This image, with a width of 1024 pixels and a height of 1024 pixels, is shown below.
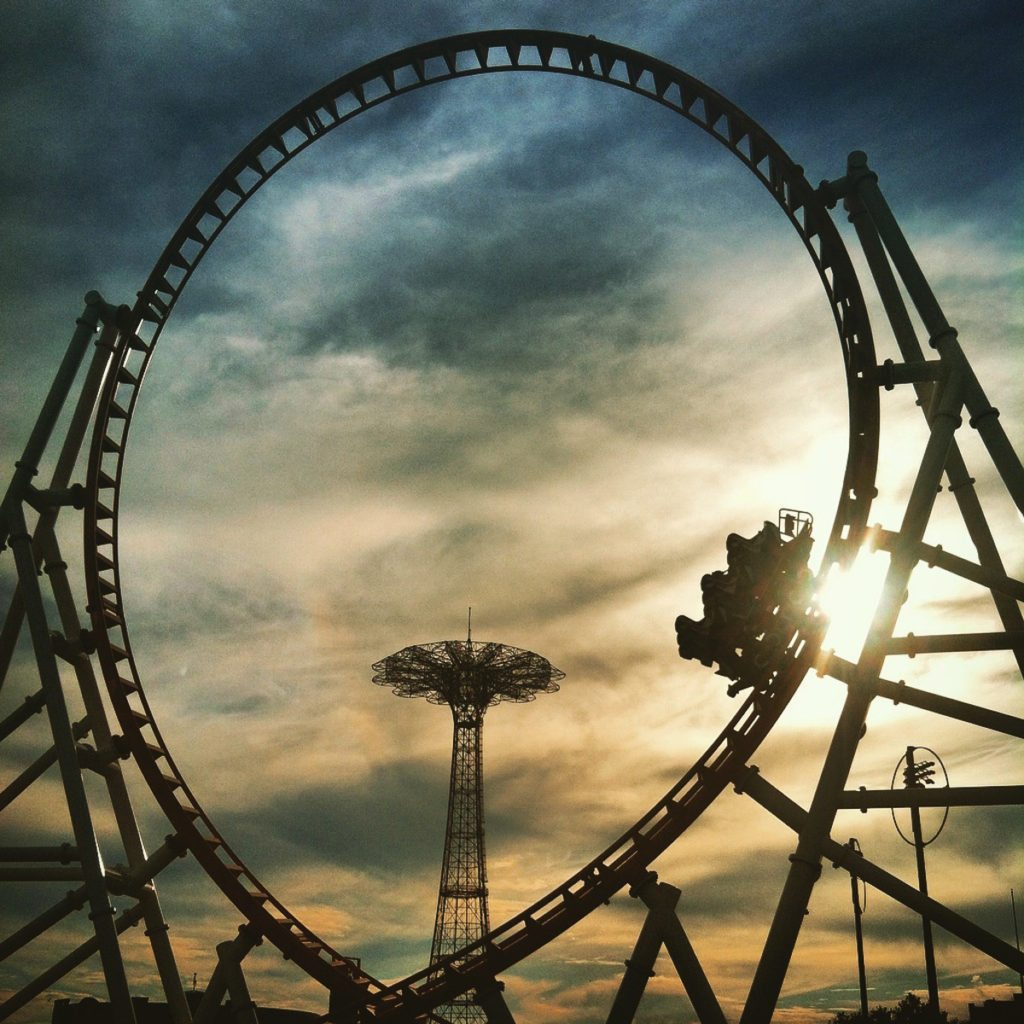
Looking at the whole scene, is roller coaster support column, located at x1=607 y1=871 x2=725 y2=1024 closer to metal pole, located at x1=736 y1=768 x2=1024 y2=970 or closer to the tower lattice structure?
metal pole, located at x1=736 y1=768 x2=1024 y2=970

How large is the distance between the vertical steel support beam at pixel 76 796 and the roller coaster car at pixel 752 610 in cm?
1102

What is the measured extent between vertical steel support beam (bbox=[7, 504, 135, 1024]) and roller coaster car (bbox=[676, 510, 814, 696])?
11.0 metres

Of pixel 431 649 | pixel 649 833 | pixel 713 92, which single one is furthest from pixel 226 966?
pixel 431 649

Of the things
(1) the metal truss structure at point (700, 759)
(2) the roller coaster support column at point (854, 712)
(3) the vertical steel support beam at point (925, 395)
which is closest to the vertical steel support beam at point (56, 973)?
(1) the metal truss structure at point (700, 759)

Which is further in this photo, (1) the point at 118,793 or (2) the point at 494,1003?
(1) the point at 118,793

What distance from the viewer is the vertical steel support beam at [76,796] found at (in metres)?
19.4

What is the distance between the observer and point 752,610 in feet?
58.5

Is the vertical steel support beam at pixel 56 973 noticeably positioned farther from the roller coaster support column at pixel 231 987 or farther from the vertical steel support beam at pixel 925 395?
the vertical steel support beam at pixel 925 395

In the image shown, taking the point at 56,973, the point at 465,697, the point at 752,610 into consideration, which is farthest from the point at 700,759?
the point at 465,697

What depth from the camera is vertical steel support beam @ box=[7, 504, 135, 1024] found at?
19.4 meters

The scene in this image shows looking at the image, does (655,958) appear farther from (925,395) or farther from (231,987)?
(925,395)

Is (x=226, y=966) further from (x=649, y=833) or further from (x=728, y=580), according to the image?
(x=728, y=580)

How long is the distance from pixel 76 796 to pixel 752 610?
12401 mm

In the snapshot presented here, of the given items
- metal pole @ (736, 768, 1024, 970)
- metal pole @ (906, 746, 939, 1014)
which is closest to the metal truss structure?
metal pole @ (736, 768, 1024, 970)
